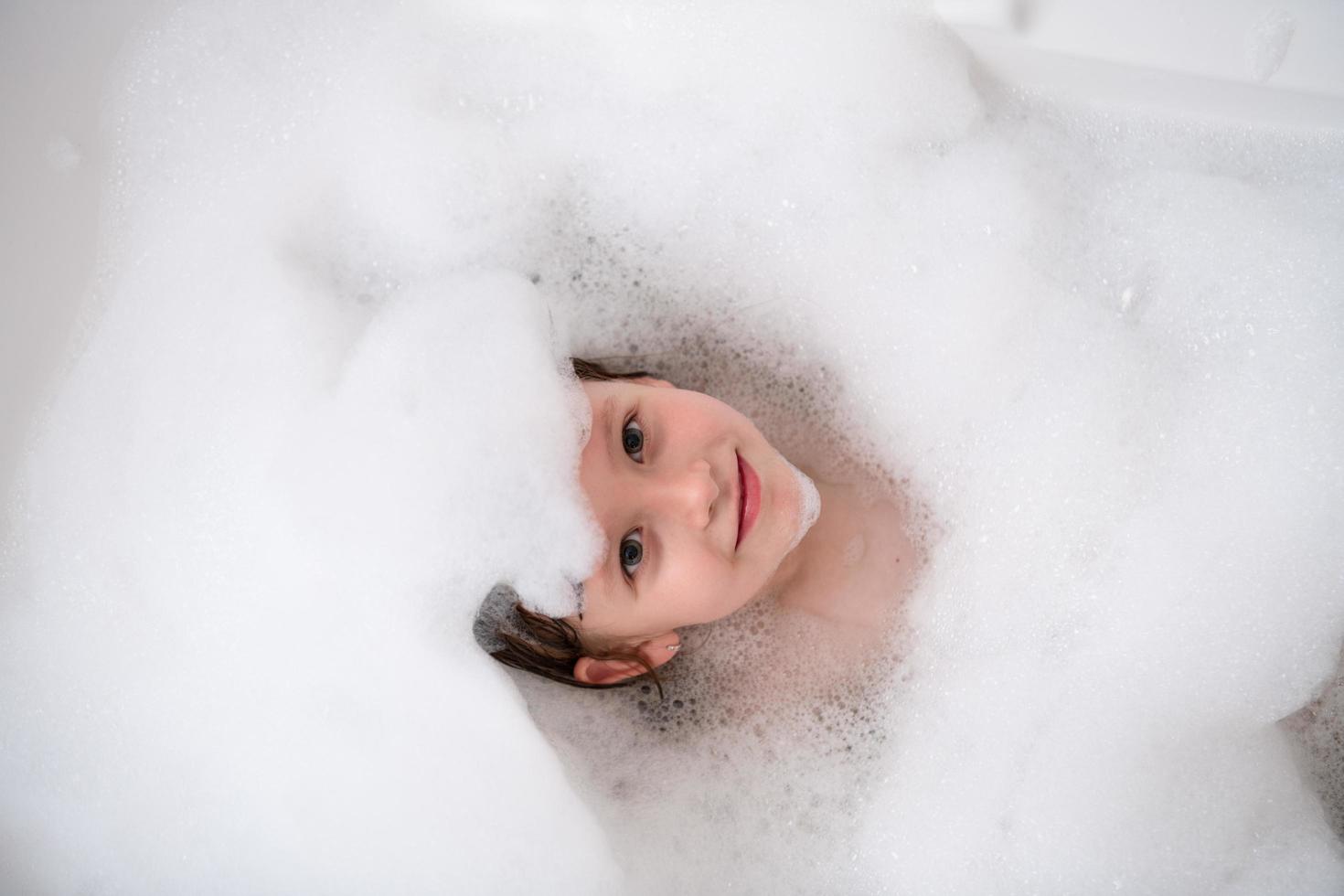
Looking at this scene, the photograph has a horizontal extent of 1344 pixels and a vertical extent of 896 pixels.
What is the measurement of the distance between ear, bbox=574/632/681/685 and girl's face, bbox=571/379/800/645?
0.12ft

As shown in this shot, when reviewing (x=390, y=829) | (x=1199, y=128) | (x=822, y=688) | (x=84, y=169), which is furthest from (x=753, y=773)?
(x=84, y=169)

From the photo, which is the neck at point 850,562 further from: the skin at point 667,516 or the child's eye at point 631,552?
the child's eye at point 631,552

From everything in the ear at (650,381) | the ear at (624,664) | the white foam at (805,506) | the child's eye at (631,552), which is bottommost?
the ear at (624,664)

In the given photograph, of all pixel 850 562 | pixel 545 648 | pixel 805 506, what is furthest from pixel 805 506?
pixel 545 648

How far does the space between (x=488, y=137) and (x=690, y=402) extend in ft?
1.25

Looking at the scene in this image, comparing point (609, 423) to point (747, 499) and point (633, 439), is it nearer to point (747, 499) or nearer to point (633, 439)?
point (633, 439)

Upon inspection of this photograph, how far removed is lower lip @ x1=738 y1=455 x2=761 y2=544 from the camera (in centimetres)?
86

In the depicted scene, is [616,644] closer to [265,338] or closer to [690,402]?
[690,402]


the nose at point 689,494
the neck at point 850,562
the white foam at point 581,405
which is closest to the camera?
the nose at point 689,494

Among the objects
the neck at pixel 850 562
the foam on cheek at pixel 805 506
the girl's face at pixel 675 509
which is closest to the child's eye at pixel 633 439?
the girl's face at pixel 675 509

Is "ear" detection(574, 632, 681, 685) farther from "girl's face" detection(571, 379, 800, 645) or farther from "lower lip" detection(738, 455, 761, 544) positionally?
"lower lip" detection(738, 455, 761, 544)

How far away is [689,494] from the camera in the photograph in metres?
0.80

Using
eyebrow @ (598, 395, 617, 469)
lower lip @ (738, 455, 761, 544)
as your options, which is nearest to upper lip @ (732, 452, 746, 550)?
lower lip @ (738, 455, 761, 544)

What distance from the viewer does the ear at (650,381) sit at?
97 cm
